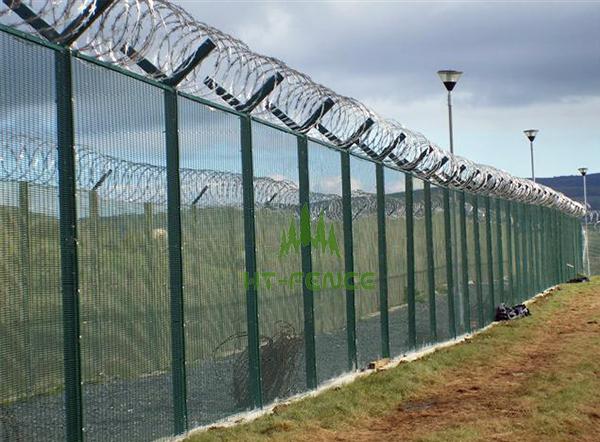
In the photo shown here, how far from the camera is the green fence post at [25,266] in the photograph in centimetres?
464

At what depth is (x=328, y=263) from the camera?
30.6 feet

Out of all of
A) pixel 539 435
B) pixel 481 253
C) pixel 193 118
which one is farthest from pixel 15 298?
pixel 481 253

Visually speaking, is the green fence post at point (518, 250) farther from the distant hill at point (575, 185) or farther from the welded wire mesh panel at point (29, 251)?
the distant hill at point (575, 185)

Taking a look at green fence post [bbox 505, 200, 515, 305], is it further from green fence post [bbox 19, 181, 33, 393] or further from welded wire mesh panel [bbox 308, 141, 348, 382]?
green fence post [bbox 19, 181, 33, 393]

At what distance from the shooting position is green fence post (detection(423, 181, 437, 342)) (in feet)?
42.7

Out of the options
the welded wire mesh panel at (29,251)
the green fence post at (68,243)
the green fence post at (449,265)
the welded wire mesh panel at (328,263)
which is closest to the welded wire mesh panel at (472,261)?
the green fence post at (449,265)

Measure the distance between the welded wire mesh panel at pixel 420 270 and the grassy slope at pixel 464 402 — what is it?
507 millimetres

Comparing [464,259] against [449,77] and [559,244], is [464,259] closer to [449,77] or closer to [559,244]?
[449,77]

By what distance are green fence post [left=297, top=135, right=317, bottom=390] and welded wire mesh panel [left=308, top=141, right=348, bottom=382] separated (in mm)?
121

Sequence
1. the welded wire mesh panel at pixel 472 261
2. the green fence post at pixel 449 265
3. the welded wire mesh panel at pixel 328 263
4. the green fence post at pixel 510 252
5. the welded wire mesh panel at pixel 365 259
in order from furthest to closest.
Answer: the green fence post at pixel 510 252
the welded wire mesh panel at pixel 472 261
the green fence post at pixel 449 265
the welded wire mesh panel at pixel 365 259
the welded wire mesh panel at pixel 328 263

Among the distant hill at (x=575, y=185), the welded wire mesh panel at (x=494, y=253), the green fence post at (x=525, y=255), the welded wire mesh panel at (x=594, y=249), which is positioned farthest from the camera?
the distant hill at (x=575, y=185)

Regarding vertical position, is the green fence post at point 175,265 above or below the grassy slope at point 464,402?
above

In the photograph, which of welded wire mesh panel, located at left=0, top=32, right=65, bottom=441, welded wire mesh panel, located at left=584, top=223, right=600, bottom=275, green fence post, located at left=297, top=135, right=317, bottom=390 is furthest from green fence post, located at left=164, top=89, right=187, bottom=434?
welded wire mesh panel, located at left=584, top=223, right=600, bottom=275

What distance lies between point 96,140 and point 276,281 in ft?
9.73
